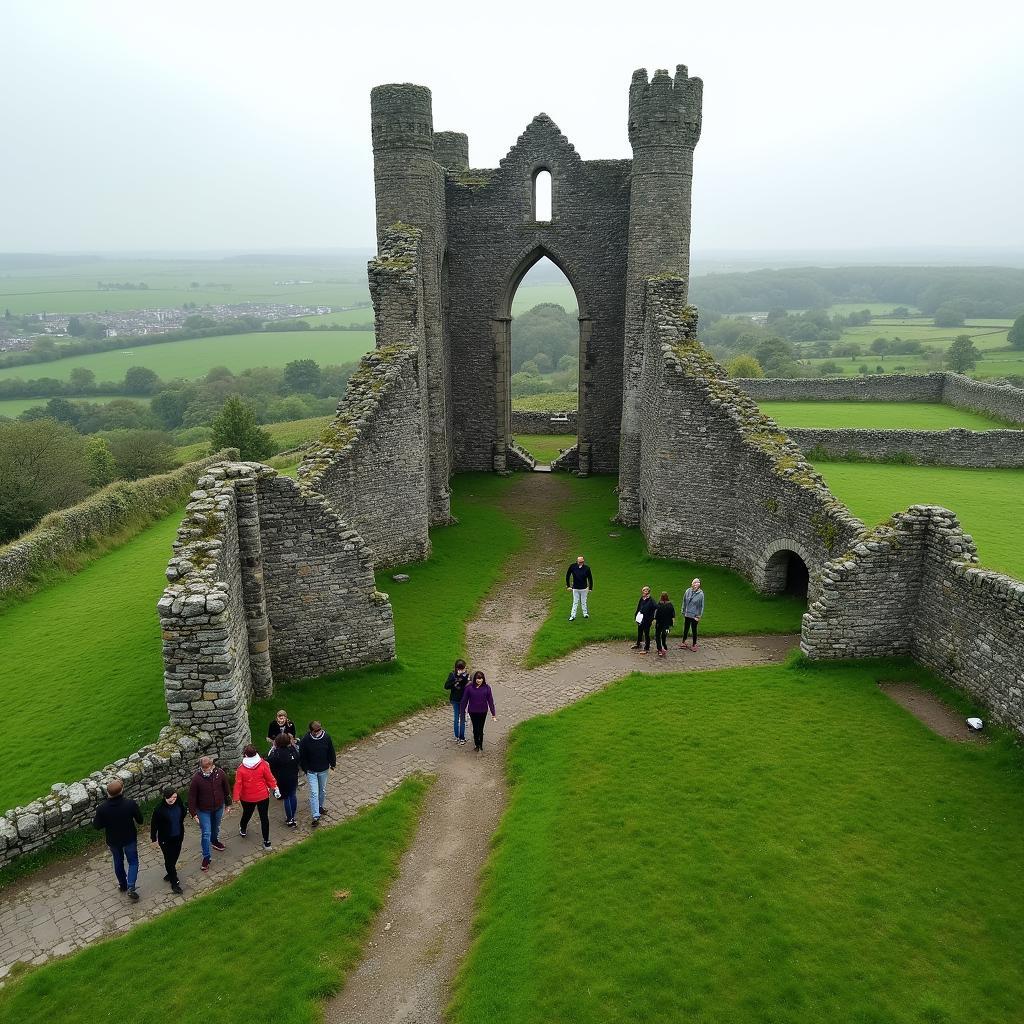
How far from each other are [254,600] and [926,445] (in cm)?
2594

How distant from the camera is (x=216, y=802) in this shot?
995 centimetres

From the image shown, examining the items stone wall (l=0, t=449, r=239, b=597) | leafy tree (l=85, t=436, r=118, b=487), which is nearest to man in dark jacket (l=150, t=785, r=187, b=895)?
stone wall (l=0, t=449, r=239, b=597)

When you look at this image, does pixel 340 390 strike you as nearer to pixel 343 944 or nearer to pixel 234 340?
pixel 234 340

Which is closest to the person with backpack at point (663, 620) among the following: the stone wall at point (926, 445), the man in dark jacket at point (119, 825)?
the man in dark jacket at point (119, 825)

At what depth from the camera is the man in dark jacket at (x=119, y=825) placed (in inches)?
363

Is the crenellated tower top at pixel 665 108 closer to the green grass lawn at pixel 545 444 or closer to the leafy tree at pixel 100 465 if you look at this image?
the green grass lawn at pixel 545 444

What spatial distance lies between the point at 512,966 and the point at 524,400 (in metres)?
55.7

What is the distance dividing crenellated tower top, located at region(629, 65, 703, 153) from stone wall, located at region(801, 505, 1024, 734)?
14.4 m

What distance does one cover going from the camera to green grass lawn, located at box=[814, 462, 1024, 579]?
1841 centimetres

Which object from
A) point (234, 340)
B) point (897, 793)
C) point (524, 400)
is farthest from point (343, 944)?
point (234, 340)

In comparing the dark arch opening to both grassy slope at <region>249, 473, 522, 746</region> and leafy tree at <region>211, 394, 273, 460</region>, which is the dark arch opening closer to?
grassy slope at <region>249, 473, 522, 746</region>

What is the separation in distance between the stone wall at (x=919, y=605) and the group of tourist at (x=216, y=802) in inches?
371

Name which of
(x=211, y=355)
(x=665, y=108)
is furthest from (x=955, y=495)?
(x=211, y=355)

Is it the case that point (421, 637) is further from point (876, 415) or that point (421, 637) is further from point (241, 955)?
point (876, 415)
